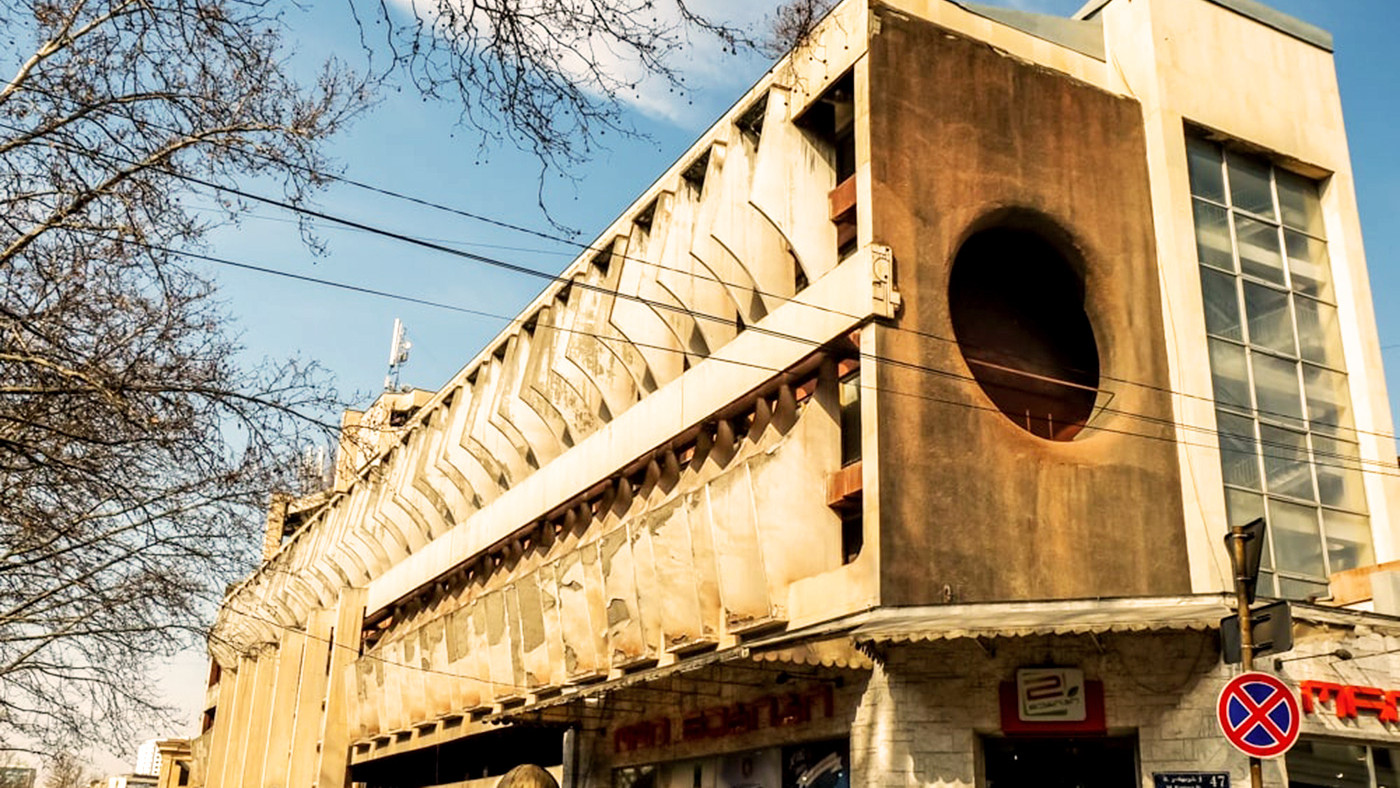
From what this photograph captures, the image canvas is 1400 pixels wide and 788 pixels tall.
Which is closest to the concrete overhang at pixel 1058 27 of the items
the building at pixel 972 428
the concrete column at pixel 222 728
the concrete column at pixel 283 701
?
the building at pixel 972 428

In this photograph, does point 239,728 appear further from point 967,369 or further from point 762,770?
point 967,369

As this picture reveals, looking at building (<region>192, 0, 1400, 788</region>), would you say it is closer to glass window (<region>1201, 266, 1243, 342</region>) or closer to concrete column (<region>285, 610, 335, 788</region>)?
glass window (<region>1201, 266, 1243, 342</region>)

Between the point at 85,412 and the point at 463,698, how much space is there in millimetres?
18304

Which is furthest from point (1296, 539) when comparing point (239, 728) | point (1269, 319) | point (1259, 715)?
point (239, 728)

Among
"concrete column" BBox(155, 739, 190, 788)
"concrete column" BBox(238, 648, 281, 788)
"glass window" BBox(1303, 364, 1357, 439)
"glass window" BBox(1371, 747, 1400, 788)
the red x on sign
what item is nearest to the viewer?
the red x on sign

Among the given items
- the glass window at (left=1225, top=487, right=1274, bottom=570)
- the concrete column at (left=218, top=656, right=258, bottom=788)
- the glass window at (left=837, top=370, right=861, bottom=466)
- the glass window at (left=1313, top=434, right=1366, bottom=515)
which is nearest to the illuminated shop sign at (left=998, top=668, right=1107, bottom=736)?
the glass window at (left=837, top=370, right=861, bottom=466)

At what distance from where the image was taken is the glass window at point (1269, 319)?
69.9ft

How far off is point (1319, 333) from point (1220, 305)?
2.73 meters

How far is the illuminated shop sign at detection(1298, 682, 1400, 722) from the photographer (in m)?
15.2

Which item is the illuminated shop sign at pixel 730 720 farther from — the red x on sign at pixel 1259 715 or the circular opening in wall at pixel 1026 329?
the red x on sign at pixel 1259 715

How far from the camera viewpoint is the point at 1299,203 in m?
23.2

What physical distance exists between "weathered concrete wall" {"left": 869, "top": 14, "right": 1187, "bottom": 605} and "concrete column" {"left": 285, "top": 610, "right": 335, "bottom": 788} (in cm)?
2604

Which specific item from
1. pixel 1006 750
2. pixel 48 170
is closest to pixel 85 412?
pixel 48 170

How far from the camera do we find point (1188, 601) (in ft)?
47.2
